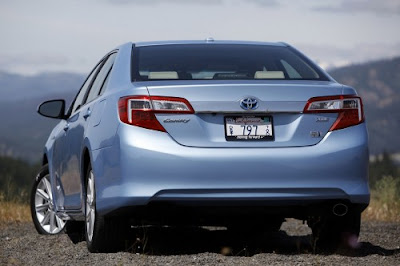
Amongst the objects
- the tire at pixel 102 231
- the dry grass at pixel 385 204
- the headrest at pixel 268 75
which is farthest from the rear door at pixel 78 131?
the dry grass at pixel 385 204

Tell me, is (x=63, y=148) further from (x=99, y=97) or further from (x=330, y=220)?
(x=330, y=220)

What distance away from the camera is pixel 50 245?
8547 mm

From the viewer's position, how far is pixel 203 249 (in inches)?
321

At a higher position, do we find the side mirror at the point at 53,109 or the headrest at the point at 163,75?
the headrest at the point at 163,75

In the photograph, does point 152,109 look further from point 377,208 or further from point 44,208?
point 377,208

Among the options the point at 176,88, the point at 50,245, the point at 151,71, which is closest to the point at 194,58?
the point at 151,71

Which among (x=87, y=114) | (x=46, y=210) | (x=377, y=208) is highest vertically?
(x=87, y=114)

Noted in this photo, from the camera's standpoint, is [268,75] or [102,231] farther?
[268,75]

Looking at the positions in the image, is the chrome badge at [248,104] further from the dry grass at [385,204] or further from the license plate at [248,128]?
the dry grass at [385,204]

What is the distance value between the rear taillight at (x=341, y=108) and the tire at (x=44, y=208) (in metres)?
3.96

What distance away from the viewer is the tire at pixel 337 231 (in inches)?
292

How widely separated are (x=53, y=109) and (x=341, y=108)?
11.6ft

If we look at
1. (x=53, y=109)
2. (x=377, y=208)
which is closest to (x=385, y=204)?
(x=377, y=208)

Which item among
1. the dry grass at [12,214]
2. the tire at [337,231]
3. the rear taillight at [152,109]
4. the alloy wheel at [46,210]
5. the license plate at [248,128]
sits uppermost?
the rear taillight at [152,109]
